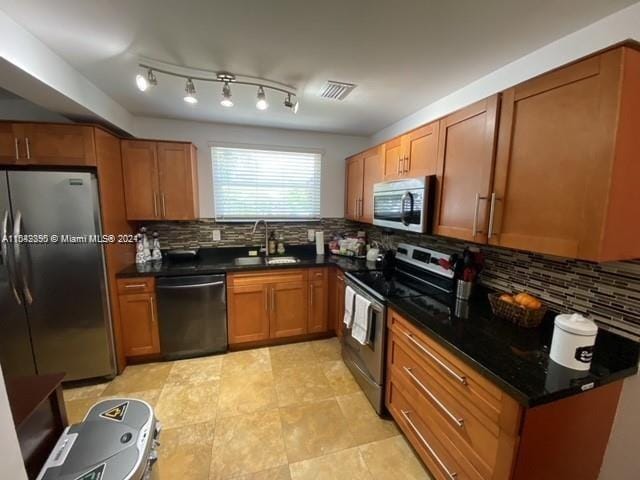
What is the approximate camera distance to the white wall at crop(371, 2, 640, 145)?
121cm

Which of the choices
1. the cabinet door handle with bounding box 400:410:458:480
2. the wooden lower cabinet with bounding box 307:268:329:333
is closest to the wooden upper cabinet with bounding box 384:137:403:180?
the wooden lower cabinet with bounding box 307:268:329:333

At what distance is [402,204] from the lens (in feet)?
6.86

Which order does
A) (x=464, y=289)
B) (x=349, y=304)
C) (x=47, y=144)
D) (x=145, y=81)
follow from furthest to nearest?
(x=349, y=304), (x=47, y=144), (x=464, y=289), (x=145, y=81)

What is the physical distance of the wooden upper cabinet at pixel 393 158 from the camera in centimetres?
228

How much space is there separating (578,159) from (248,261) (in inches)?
107

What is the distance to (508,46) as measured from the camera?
59.4 inches

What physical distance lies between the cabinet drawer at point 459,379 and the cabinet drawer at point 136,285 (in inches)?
84.7

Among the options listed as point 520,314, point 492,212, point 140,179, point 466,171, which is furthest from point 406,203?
point 140,179

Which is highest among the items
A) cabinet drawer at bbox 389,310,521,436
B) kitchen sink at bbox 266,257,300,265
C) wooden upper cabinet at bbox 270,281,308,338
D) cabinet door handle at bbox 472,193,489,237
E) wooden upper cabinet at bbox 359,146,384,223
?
wooden upper cabinet at bbox 359,146,384,223

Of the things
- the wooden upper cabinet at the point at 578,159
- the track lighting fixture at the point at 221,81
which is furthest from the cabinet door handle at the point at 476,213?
the track lighting fixture at the point at 221,81

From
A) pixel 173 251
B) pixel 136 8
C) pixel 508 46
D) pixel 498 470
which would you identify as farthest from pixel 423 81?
pixel 173 251

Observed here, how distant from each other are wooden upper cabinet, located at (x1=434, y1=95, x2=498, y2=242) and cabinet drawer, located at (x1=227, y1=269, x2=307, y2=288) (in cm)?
147

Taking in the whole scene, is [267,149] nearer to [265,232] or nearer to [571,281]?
[265,232]

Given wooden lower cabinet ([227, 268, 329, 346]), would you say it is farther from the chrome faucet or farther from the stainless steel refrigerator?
the stainless steel refrigerator
